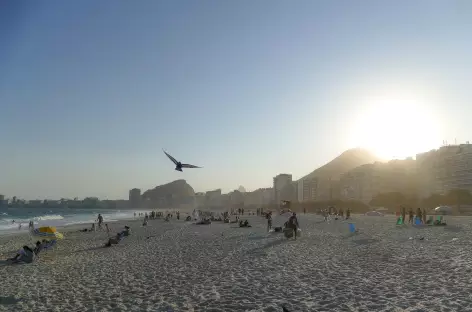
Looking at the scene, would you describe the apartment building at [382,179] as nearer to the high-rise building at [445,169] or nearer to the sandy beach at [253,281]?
the high-rise building at [445,169]

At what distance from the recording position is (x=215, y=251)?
59.2ft

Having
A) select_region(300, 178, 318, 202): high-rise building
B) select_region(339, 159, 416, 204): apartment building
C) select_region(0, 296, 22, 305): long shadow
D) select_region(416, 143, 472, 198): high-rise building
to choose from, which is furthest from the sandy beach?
select_region(300, 178, 318, 202): high-rise building

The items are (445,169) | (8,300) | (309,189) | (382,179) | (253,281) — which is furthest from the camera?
(309,189)

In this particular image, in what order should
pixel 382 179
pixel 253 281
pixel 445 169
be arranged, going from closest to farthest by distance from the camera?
pixel 253 281 → pixel 445 169 → pixel 382 179

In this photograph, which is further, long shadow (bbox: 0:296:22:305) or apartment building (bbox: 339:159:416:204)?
apartment building (bbox: 339:159:416:204)

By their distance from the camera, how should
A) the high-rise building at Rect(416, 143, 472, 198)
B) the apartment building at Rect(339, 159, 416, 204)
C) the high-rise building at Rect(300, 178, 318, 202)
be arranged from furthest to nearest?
the high-rise building at Rect(300, 178, 318, 202) → the apartment building at Rect(339, 159, 416, 204) → the high-rise building at Rect(416, 143, 472, 198)

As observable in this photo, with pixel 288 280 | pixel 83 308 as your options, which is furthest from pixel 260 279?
pixel 83 308

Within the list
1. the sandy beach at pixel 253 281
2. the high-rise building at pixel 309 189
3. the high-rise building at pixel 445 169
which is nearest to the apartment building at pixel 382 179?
the high-rise building at pixel 445 169

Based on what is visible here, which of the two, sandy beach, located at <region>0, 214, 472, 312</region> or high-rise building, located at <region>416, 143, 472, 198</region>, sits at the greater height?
high-rise building, located at <region>416, 143, 472, 198</region>

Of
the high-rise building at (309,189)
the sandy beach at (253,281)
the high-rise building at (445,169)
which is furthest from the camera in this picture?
the high-rise building at (309,189)

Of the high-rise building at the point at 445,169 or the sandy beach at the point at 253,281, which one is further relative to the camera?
the high-rise building at the point at 445,169

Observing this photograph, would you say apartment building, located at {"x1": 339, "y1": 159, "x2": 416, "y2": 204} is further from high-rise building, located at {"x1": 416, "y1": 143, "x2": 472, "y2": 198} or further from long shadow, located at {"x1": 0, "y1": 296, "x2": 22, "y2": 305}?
long shadow, located at {"x1": 0, "y1": 296, "x2": 22, "y2": 305}

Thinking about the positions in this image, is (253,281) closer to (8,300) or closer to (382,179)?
(8,300)

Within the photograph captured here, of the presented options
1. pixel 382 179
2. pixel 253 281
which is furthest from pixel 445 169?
pixel 253 281
